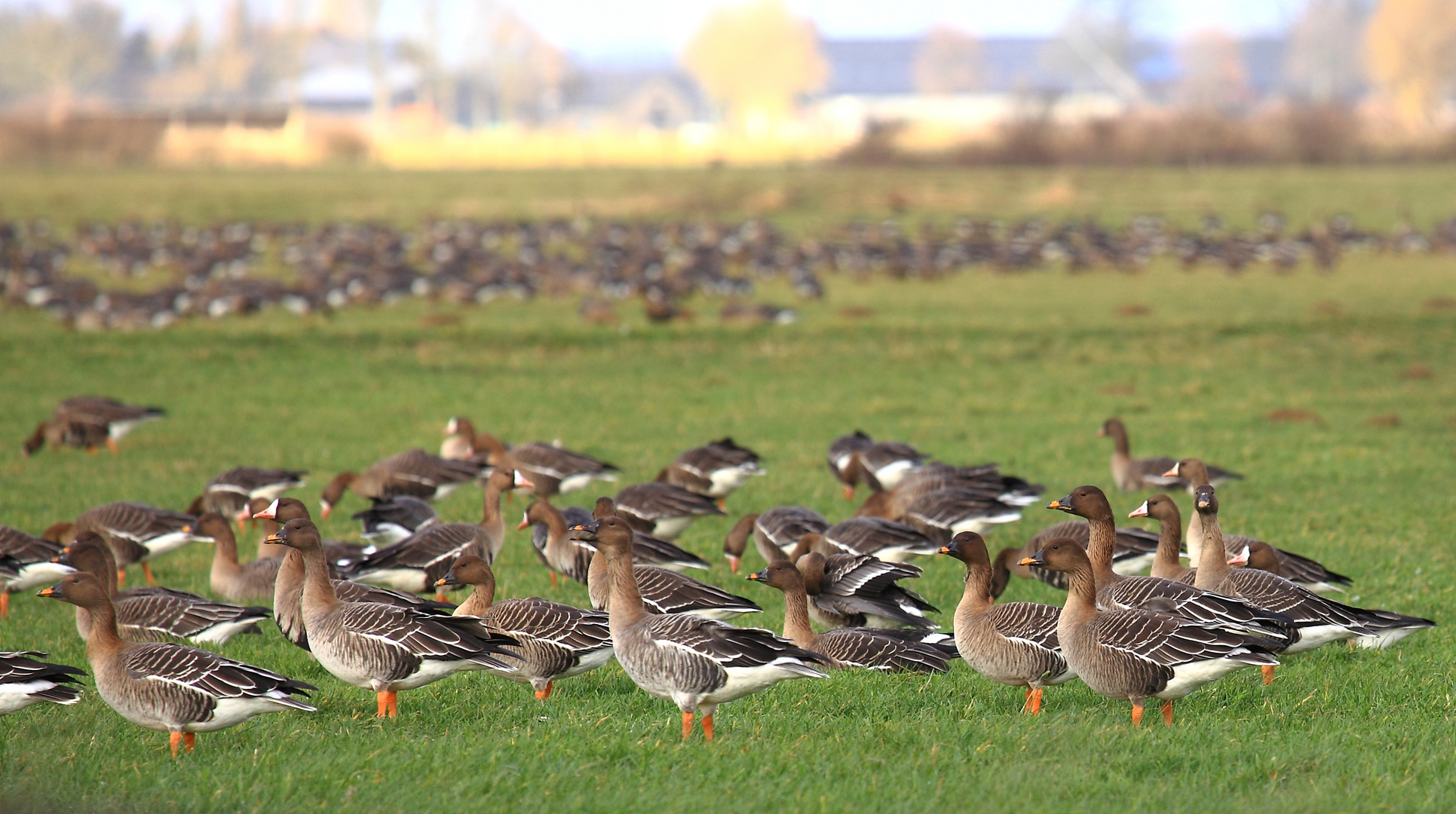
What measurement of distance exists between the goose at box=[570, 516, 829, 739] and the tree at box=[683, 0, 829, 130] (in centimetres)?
16022

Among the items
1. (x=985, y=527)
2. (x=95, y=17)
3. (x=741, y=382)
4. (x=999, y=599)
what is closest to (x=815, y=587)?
(x=999, y=599)

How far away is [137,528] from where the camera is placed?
38.7 ft

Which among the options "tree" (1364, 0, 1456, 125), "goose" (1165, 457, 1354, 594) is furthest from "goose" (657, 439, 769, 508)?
"tree" (1364, 0, 1456, 125)

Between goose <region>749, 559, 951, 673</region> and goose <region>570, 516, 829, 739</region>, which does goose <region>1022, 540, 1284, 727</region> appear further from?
goose <region>570, 516, 829, 739</region>

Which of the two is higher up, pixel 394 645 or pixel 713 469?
pixel 394 645

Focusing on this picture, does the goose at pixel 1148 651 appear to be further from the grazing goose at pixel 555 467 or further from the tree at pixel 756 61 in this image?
the tree at pixel 756 61

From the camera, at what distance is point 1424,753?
7215mm

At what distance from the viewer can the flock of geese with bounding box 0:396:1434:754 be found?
752 cm

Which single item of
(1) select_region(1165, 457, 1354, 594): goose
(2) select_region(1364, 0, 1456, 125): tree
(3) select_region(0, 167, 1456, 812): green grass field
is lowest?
(3) select_region(0, 167, 1456, 812): green grass field

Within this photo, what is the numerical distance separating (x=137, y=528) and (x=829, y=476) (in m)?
7.43

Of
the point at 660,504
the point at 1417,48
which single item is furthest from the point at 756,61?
the point at 660,504

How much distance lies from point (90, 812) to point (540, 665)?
2732mm

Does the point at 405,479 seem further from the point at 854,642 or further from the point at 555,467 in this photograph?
the point at 854,642

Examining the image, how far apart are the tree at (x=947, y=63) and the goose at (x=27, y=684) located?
186m
